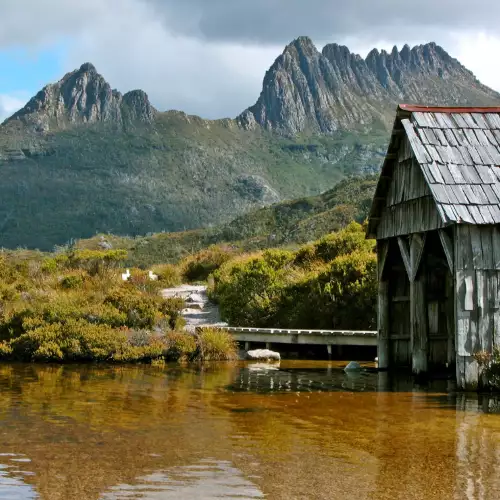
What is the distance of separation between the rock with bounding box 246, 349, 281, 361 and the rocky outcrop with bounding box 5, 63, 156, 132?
144 m

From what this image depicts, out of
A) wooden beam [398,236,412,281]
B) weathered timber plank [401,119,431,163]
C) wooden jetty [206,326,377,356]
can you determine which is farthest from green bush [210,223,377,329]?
weathered timber plank [401,119,431,163]

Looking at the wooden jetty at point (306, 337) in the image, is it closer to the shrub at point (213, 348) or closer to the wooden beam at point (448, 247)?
the shrub at point (213, 348)

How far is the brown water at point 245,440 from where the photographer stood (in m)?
9.42

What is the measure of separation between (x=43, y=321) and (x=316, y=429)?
547 inches

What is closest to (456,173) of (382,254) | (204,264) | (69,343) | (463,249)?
(463,249)

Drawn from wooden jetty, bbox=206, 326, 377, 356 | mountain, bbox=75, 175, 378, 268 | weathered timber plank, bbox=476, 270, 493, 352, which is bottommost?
wooden jetty, bbox=206, 326, 377, 356

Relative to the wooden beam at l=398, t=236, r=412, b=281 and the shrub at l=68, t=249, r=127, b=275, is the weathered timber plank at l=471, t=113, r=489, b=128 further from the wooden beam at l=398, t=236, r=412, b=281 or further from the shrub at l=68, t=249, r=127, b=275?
the shrub at l=68, t=249, r=127, b=275

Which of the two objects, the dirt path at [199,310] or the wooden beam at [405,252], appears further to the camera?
the dirt path at [199,310]


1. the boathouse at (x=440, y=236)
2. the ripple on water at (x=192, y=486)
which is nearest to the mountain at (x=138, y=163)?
the boathouse at (x=440, y=236)

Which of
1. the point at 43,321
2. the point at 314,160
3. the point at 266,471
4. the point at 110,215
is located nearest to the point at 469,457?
the point at 266,471

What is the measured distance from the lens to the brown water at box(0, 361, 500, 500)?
942 centimetres

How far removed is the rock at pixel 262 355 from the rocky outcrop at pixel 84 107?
144 metres

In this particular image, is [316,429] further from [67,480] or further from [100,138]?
[100,138]

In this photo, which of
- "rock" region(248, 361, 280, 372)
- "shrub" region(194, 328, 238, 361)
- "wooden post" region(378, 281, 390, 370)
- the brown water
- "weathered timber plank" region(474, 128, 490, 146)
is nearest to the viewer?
the brown water
